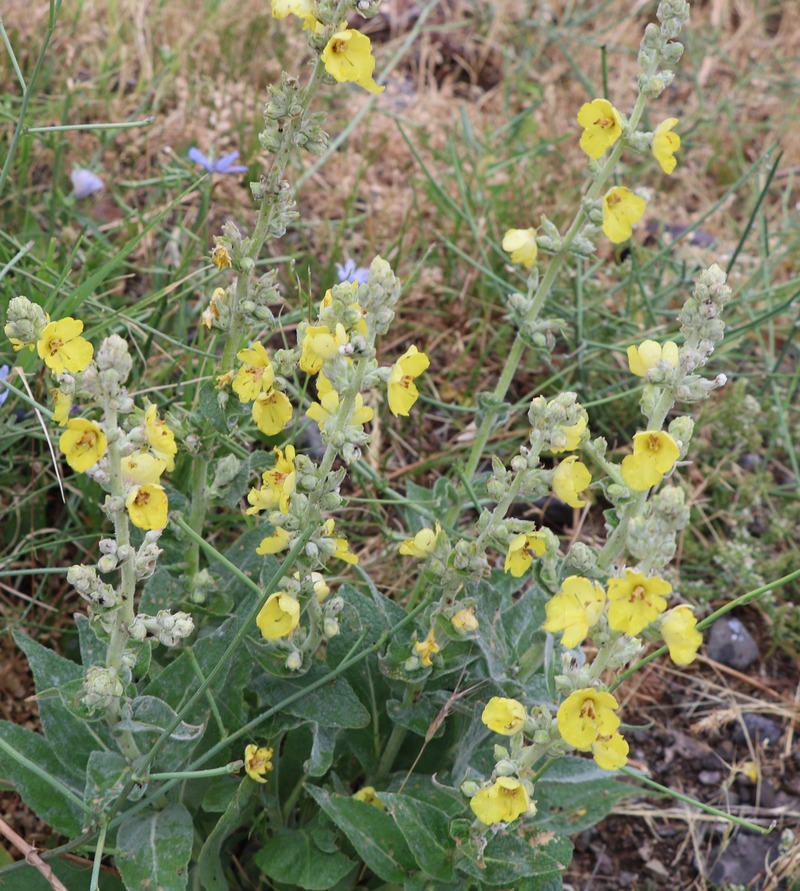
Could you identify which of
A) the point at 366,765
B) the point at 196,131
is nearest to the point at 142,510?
the point at 366,765

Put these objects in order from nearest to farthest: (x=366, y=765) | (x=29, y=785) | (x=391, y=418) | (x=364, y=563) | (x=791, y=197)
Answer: (x=29, y=785) → (x=366, y=765) → (x=364, y=563) → (x=391, y=418) → (x=791, y=197)

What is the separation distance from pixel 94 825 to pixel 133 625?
45 centimetres

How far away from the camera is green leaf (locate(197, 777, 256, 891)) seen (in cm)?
216

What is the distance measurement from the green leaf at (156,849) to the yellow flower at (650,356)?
1.31 metres

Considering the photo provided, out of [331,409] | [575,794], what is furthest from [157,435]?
[575,794]

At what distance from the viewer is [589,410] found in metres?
3.84

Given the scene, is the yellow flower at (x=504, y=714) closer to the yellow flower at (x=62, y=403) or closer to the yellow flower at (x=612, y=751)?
the yellow flower at (x=612, y=751)

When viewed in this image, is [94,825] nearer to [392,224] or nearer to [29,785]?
[29,785]

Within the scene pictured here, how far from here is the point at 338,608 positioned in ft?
6.98

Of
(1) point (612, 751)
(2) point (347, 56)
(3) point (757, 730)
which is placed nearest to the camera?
(1) point (612, 751)

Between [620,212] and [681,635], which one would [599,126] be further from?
[681,635]

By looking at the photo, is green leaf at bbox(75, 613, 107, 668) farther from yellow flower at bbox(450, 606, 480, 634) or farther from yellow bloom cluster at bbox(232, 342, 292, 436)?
yellow flower at bbox(450, 606, 480, 634)

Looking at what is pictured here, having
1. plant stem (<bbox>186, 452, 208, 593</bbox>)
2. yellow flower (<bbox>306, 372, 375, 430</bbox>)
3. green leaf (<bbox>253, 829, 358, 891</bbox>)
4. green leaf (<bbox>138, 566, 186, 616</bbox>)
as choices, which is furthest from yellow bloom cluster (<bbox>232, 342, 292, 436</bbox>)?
green leaf (<bbox>253, 829, 358, 891</bbox>)

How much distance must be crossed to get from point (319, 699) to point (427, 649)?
0.91 feet
